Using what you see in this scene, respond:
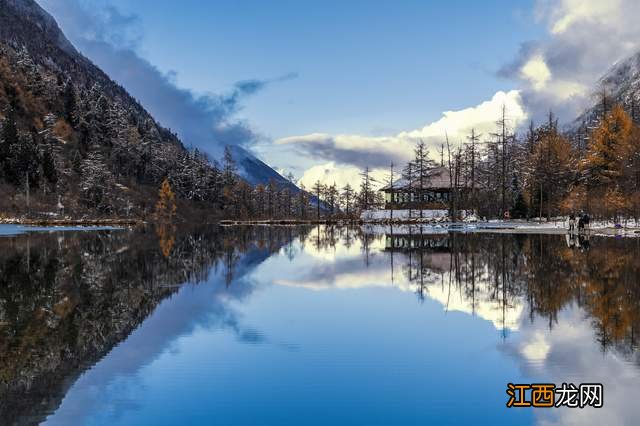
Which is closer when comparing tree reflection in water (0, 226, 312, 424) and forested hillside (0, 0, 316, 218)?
tree reflection in water (0, 226, 312, 424)

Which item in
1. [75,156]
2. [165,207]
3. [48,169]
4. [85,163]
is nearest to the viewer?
[48,169]

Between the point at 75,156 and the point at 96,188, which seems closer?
the point at 96,188

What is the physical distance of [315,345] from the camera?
10906 millimetres

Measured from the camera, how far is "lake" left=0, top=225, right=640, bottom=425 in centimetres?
740

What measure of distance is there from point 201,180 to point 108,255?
110m

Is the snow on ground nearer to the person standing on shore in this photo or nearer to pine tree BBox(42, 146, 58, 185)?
the person standing on shore

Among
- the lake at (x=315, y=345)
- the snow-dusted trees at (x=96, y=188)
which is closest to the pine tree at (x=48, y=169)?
the snow-dusted trees at (x=96, y=188)

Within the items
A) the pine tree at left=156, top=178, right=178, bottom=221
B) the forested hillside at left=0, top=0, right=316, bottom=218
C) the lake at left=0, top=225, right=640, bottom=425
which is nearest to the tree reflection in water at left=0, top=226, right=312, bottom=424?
the lake at left=0, top=225, right=640, bottom=425

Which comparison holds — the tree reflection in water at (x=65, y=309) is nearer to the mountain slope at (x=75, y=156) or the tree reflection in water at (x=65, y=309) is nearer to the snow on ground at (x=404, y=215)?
the snow on ground at (x=404, y=215)

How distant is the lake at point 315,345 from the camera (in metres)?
7.40

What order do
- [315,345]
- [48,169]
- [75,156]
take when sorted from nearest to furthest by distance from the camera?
[315,345] < [48,169] < [75,156]

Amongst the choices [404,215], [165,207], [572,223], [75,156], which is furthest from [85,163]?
[572,223]

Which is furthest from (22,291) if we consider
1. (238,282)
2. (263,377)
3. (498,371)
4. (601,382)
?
(601,382)

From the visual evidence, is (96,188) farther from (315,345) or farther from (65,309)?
(315,345)
